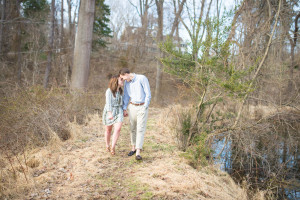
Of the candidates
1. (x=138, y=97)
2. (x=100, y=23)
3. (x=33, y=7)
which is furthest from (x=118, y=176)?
(x=100, y=23)

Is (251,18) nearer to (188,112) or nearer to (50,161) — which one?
(188,112)

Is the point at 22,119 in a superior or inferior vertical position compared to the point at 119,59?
inferior

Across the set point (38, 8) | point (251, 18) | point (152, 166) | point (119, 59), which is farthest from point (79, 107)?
point (119, 59)

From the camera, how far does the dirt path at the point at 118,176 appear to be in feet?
11.9

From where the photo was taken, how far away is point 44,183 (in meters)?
3.84

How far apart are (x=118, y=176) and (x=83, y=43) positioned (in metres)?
7.55

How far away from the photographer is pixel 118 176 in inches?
166

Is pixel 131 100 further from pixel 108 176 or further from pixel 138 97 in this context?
pixel 108 176

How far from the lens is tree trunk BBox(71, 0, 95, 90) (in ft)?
33.3

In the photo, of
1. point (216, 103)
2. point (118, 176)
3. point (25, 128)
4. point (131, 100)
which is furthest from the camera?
point (216, 103)

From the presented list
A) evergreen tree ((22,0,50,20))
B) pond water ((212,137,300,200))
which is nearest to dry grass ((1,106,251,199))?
pond water ((212,137,300,200))

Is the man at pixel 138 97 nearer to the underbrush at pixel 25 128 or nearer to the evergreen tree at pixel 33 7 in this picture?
the underbrush at pixel 25 128

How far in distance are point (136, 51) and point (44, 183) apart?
25087 mm

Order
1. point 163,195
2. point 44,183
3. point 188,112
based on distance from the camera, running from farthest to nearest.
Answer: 1. point 188,112
2. point 44,183
3. point 163,195
